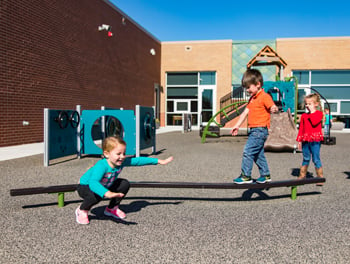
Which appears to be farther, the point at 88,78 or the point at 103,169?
the point at 88,78

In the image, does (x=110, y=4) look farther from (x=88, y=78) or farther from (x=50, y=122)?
(x=50, y=122)

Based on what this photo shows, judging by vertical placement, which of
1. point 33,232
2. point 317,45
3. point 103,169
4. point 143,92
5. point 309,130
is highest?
point 317,45

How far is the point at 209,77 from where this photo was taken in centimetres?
2444

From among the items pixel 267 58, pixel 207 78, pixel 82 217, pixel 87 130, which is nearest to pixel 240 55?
pixel 207 78

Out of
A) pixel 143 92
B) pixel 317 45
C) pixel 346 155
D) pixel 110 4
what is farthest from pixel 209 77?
pixel 346 155

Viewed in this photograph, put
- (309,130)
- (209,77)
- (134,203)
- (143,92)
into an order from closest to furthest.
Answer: (134,203), (309,130), (143,92), (209,77)

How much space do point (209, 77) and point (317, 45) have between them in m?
7.48

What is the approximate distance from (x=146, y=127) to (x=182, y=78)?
17.1 meters

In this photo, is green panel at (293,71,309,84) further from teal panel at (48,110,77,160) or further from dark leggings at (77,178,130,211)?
dark leggings at (77,178,130,211)

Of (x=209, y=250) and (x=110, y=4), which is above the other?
(x=110, y=4)

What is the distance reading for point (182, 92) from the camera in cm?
2497

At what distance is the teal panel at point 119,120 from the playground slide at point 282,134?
3.78 meters

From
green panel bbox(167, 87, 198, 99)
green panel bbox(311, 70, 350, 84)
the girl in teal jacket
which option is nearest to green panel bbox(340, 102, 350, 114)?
green panel bbox(311, 70, 350, 84)

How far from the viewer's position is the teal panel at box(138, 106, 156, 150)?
816 centimetres
